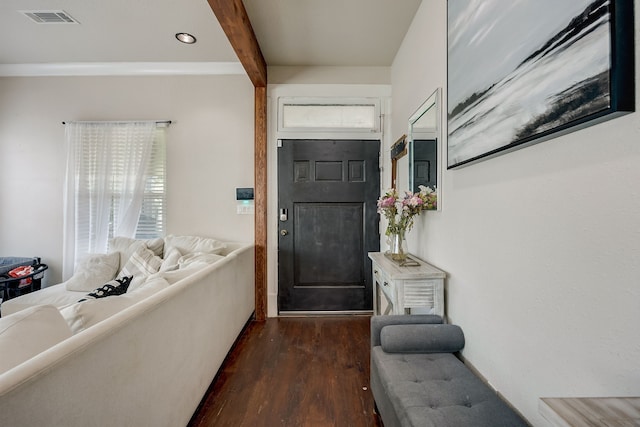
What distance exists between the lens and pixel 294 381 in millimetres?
1887

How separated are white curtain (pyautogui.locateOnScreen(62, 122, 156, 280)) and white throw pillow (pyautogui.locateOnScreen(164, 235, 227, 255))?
561mm

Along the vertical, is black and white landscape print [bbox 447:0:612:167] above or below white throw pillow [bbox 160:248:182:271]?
above

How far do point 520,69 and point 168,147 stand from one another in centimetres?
324

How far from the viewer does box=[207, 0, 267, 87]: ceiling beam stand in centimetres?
186

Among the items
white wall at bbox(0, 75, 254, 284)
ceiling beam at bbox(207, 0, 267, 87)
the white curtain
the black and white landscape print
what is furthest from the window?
the black and white landscape print

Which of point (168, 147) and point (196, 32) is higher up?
point (196, 32)

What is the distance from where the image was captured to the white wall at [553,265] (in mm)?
708

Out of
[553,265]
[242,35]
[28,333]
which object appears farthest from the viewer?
[242,35]

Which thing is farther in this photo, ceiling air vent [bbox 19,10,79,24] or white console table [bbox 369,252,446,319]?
ceiling air vent [bbox 19,10,79,24]

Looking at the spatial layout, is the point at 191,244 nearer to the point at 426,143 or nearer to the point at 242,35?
the point at 242,35

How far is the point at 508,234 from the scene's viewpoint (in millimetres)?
1126

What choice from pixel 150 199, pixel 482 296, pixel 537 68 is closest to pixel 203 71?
pixel 150 199

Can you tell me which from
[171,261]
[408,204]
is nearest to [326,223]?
[408,204]

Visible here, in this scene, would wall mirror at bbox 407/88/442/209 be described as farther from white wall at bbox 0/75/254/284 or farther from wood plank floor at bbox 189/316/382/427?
white wall at bbox 0/75/254/284
